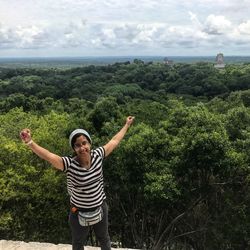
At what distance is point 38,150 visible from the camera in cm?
478

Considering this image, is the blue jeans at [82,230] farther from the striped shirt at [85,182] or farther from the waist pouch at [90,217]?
the striped shirt at [85,182]

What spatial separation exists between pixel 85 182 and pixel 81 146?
0.43 meters

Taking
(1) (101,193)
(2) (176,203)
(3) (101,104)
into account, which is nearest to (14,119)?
(3) (101,104)

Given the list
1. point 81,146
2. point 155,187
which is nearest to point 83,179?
point 81,146

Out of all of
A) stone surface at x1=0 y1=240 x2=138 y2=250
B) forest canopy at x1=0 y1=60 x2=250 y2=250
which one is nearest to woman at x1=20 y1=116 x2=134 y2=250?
stone surface at x1=0 y1=240 x2=138 y2=250

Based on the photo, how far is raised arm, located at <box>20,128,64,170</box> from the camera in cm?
467

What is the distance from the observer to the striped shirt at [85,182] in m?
5.09

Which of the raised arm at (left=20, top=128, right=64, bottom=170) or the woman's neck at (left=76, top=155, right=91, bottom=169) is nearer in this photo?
the raised arm at (left=20, top=128, right=64, bottom=170)

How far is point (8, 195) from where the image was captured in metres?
12.9

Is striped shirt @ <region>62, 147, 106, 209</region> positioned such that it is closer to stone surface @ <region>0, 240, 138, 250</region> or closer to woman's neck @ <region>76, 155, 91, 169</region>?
woman's neck @ <region>76, 155, 91, 169</region>

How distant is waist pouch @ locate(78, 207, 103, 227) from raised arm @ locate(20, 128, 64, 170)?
688 mm

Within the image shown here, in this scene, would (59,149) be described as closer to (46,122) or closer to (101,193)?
(46,122)

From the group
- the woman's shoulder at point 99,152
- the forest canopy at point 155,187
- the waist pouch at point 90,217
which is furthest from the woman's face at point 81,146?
the forest canopy at point 155,187

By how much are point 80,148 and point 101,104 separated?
44.2 feet
